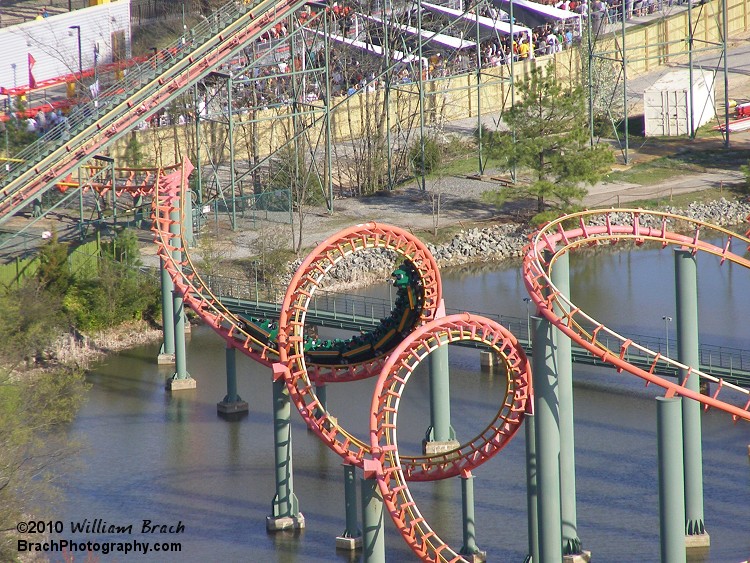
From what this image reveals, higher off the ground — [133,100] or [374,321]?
[133,100]

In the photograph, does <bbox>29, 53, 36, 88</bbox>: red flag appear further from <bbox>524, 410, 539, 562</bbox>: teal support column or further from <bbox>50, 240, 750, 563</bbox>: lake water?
<bbox>524, 410, 539, 562</bbox>: teal support column

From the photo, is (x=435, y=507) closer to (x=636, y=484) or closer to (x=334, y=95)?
(x=636, y=484)

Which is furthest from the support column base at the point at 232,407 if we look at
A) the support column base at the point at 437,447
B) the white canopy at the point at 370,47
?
the white canopy at the point at 370,47

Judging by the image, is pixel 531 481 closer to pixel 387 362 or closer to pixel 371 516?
pixel 371 516

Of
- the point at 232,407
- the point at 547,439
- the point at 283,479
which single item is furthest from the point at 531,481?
the point at 232,407

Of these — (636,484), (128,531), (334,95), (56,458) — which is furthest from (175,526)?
(334,95)

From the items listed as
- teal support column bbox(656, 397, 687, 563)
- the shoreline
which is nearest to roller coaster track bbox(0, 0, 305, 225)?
the shoreline

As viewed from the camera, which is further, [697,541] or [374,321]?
[374,321]
